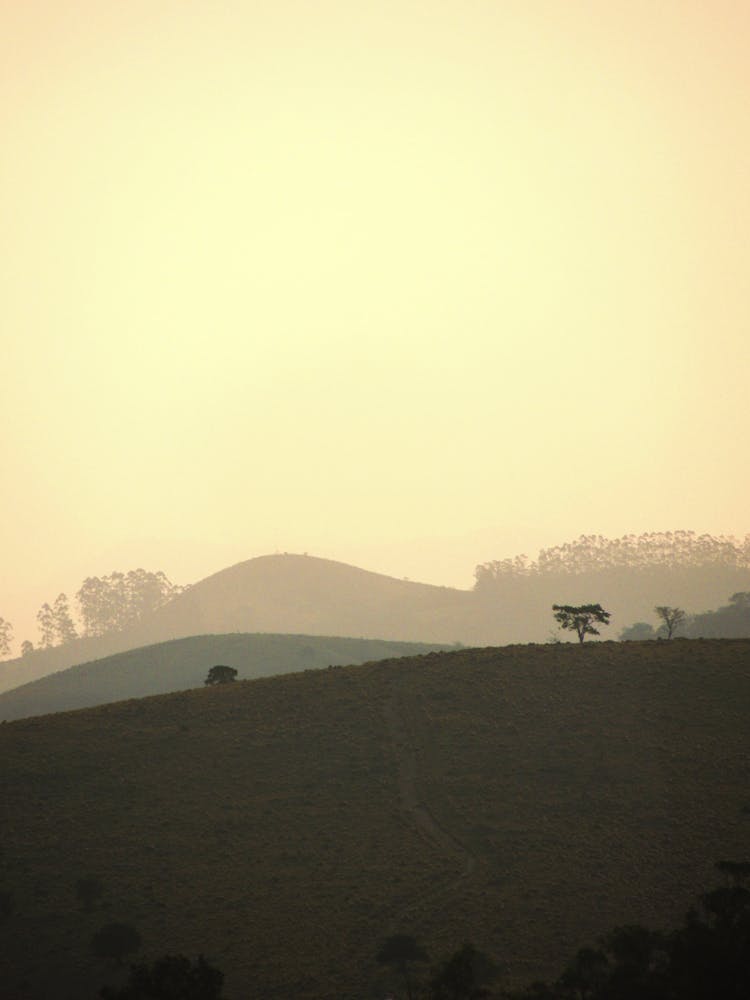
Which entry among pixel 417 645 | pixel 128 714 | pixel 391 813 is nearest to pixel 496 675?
pixel 391 813

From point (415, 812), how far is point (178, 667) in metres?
123

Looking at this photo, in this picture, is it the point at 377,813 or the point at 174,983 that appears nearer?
the point at 174,983

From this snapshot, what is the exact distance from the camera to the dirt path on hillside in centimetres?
6341

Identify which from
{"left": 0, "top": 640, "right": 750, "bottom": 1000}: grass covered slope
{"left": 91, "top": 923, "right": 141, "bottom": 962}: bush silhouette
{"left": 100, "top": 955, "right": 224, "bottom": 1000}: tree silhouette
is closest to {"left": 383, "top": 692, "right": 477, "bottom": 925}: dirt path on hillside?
{"left": 0, "top": 640, "right": 750, "bottom": 1000}: grass covered slope

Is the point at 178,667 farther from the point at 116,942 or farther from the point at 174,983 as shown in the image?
the point at 174,983

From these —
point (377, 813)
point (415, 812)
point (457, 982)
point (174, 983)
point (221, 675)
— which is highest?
point (221, 675)

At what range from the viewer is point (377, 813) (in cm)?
7338

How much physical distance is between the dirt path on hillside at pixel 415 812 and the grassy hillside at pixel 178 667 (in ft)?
280

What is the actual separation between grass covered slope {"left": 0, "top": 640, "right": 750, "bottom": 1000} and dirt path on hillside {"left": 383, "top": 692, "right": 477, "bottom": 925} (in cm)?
20

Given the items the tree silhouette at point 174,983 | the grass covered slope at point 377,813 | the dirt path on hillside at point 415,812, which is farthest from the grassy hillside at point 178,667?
the tree silhouette at point 174,983

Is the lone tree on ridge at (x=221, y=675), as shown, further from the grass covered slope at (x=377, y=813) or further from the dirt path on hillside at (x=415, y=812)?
the dirt path on hillside at (x=415, y=812)

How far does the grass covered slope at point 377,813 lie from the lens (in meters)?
60.0

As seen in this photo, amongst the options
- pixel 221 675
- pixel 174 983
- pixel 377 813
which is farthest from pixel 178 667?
pixel 174 983

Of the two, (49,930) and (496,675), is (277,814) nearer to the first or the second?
(49,930)
